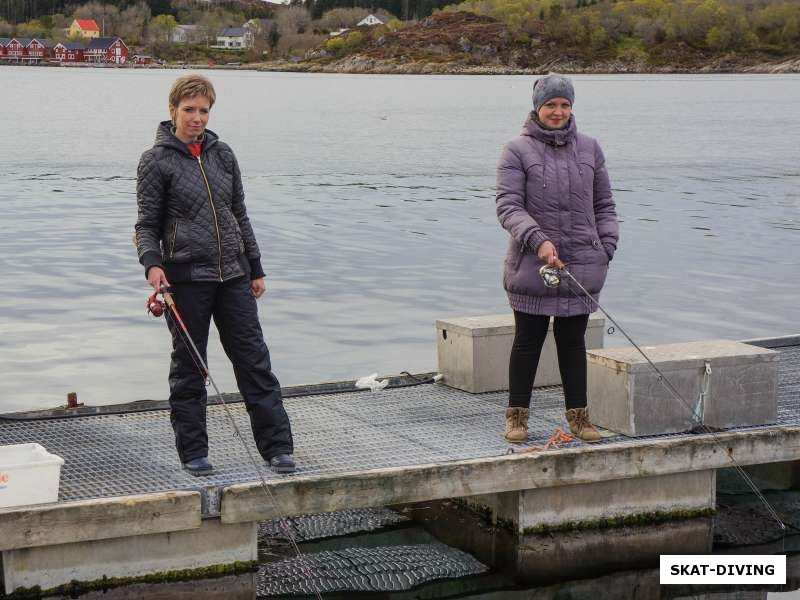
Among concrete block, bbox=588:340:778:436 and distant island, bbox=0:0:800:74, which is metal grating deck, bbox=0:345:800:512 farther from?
distant island, bbox=0:0:800:74

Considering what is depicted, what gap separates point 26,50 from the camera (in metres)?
198

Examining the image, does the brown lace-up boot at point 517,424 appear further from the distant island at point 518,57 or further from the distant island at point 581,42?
the distant island at point 581,42

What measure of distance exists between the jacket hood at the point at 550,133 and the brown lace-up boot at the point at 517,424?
4.62 ft

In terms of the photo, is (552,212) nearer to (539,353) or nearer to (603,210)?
(603,210)

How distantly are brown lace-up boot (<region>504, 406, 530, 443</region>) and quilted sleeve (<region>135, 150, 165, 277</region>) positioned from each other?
6.93ft

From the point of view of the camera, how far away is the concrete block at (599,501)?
23.3 ft

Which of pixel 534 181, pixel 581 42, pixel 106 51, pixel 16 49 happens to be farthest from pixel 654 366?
pixel 16 49

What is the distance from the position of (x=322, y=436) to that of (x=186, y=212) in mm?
1754

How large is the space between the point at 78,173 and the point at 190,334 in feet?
92.3

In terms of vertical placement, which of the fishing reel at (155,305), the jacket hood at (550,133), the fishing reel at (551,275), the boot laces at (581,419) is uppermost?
the jacket hood at (550,133)

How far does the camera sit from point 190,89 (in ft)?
19.8

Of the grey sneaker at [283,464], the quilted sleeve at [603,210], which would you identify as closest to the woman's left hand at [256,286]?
the grey sneaker at [283,464]

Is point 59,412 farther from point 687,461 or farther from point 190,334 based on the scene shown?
point 687,461

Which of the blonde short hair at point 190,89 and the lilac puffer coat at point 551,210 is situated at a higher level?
the blonde short hair at point 190,89
